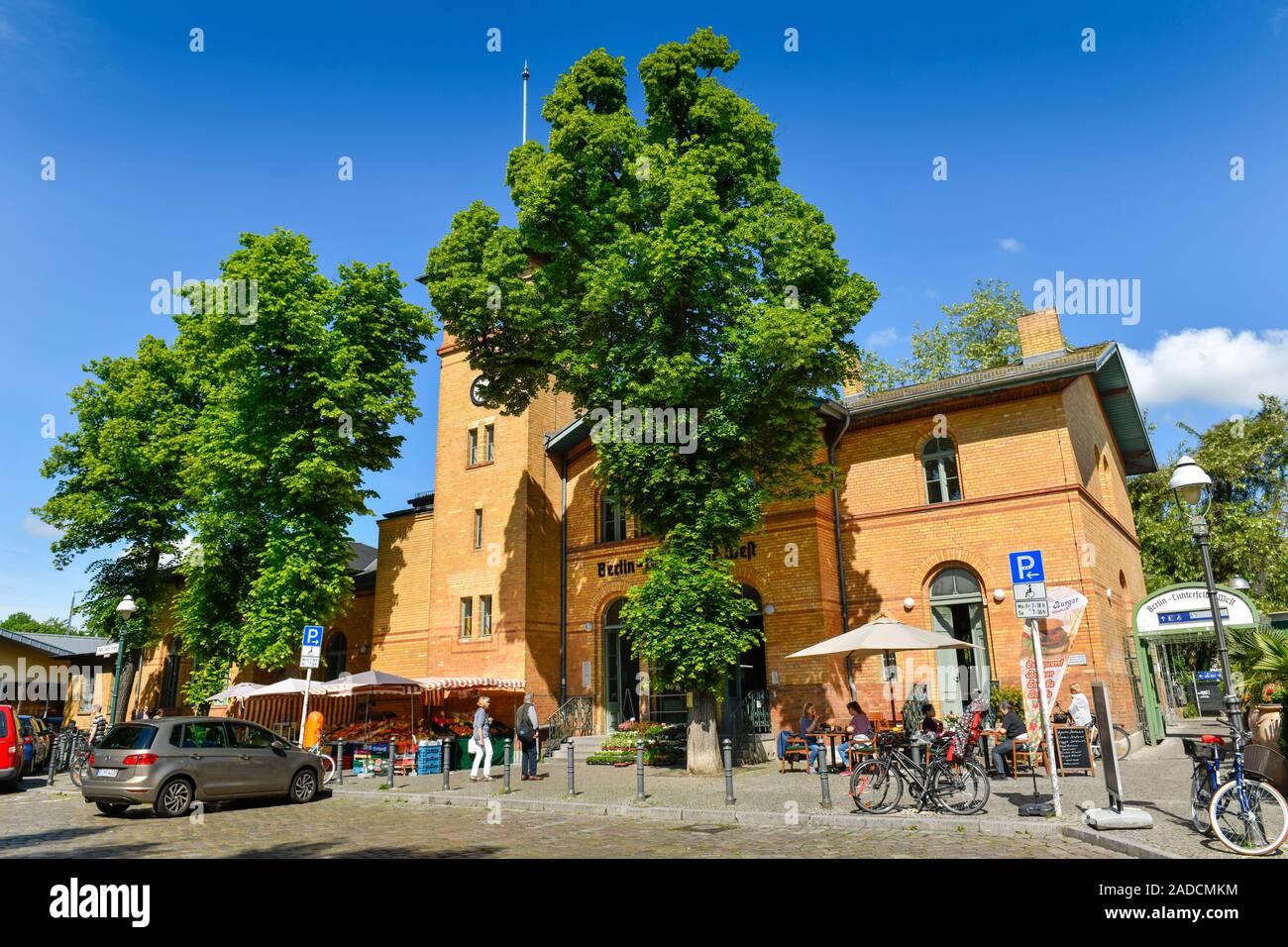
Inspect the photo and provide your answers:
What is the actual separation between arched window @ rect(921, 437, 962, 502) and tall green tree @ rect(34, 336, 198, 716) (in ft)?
78.2

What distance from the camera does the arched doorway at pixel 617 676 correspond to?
915 inches

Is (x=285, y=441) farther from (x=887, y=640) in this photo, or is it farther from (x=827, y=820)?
(x=827, y=820)

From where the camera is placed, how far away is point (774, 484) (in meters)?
17.8

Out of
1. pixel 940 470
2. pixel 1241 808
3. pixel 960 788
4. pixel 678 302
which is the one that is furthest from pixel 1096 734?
pixel 678 302

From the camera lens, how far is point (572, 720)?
75.7 feet

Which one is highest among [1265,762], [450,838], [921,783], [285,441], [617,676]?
[285,441]

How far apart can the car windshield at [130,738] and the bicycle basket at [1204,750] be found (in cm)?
1454

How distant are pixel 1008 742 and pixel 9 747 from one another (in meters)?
19.9

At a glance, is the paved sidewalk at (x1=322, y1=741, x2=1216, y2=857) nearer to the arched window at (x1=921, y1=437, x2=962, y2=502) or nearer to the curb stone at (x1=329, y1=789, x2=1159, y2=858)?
the curb stone at (x1=329, y1=789, x2=1159, y2=858)

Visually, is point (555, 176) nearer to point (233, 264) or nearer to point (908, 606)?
point (233, 264)

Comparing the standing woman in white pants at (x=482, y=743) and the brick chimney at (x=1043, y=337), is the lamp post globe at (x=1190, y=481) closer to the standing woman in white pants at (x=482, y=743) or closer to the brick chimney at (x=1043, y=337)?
the brick chimney at (x=1043, y=337)

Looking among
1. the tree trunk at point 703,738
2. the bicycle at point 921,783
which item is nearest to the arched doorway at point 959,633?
the tree trunk at point 703,738
